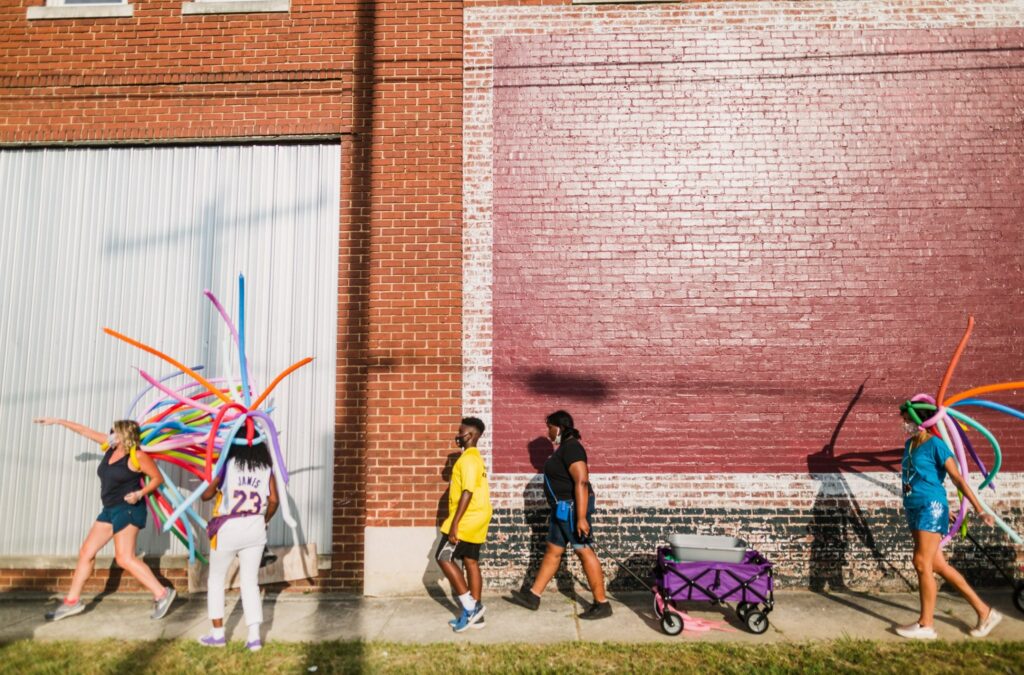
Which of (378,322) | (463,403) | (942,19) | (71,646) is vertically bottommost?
(71,646)

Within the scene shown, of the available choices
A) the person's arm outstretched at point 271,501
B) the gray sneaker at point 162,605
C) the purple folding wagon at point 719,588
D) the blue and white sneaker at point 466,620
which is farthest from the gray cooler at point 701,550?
the gray sneaker at point 162,605

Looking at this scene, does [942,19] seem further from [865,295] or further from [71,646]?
[71,646]

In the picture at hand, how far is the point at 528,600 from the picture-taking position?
6.41 meters

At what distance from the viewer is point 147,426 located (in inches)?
264

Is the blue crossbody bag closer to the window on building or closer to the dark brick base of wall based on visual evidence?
the dark brick base of wall

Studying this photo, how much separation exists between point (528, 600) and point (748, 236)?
173 inches

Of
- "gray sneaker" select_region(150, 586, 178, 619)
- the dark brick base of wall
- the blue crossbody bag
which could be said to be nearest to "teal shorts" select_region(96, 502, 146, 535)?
"gray sneaker" select_region(150, 586, 178, 619)

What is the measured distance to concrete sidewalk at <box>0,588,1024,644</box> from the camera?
19.0 ft

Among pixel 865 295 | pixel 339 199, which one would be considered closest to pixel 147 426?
pixel 339 199

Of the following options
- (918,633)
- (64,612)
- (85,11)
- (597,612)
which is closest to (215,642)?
(64,612)

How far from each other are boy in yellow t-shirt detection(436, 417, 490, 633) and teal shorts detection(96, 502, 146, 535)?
2955 millimetres

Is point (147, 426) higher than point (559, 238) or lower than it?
lower

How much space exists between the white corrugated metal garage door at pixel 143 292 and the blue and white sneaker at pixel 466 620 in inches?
82.0

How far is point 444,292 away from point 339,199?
1.65 m
